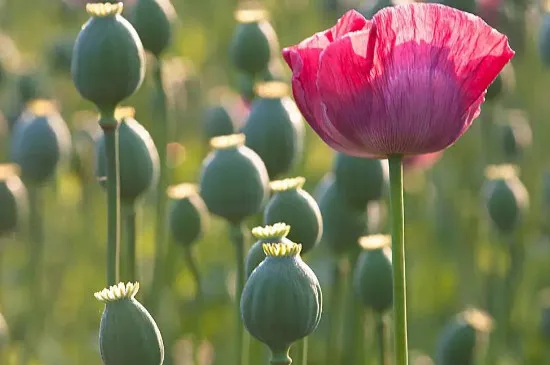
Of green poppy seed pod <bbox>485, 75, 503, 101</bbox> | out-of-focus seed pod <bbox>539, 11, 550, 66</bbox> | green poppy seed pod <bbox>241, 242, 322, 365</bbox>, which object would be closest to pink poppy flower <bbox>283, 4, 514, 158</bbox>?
green poppy seed pod <bbox>241, 242, 322, 365</bbox>

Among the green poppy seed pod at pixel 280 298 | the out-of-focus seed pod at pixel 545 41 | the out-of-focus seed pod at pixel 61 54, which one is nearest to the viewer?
the green poppy seed pod at pixel 280 298

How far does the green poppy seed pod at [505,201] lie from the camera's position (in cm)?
182

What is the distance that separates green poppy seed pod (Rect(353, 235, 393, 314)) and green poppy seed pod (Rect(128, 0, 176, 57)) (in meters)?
0.40

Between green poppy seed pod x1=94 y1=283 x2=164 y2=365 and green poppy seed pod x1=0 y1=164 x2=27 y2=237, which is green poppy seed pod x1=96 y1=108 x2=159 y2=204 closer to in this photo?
green poppy seed pod x1=0 y1=164 x2=27 y2=237

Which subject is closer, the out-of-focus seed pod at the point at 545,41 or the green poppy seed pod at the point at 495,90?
the green poppy seed pod at the point at 495,90

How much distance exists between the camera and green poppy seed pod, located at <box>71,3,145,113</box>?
124 centimetres

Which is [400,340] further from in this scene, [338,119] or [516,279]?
[516,279]

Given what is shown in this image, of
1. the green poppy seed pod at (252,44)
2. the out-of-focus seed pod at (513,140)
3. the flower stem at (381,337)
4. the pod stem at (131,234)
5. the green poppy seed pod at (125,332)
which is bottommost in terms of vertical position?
the flower stem at (381,337)

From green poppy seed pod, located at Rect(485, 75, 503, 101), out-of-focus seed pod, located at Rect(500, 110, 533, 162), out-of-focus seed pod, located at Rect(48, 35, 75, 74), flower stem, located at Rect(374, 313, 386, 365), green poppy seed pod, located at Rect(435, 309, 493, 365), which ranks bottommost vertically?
green poppy seed pod, located at Rect(435, 309, 493, 365)

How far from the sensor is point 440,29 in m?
1.11

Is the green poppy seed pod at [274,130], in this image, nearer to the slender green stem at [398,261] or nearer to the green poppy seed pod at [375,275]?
the green poppy seed pod at [375,275]

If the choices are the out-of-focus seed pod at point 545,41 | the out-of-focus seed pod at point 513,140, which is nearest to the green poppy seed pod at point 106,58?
the out-of-focus seed pod at point 545,41

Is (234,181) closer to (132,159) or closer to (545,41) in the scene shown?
(132,159)

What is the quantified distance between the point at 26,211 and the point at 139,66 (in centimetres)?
52
